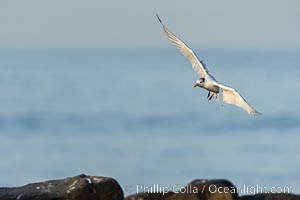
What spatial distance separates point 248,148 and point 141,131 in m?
6.54

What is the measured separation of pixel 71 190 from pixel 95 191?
276 millimetres

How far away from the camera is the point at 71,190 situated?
14102 millimetres

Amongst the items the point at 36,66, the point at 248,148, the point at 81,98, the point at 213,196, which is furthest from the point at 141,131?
the point at 36,66

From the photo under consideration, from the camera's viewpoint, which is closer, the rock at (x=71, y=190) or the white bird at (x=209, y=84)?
the rock at (x=71, y=190)

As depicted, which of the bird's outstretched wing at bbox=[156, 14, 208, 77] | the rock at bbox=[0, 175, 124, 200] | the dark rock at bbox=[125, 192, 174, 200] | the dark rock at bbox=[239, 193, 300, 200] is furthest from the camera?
the bird's outstretched wing at bbox=[156, 14, 208, 77]

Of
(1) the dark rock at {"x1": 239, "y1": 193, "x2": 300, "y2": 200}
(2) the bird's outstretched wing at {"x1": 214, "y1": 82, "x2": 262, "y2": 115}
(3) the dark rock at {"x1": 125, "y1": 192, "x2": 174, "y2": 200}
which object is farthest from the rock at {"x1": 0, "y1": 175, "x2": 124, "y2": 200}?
(2) the bird's outstretched wing at {"x1": 214, "y1": 82, "x2": 262, "y2": 115}

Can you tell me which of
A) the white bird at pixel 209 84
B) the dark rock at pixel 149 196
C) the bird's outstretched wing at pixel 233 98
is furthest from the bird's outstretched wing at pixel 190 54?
the dark rock at pixel 149 196

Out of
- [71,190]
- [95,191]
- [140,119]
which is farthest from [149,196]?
[140,119]

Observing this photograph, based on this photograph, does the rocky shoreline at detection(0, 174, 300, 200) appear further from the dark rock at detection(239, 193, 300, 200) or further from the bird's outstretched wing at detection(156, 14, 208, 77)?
the bird's outstretched wing at detection(156, 14, 208, 77)

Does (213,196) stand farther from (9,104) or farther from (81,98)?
(81,98)

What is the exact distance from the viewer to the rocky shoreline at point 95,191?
14.1m

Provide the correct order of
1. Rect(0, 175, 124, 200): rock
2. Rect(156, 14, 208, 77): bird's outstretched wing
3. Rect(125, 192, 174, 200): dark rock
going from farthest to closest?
Rect(156, 14, 208, 77): bird's outstretched wing
Rect(125, 192, 174, 200): dark rock
Rect(0, 175, 124, 200): rock

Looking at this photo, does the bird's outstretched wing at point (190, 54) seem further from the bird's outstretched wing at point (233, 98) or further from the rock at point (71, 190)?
the rock at point (71, 190)

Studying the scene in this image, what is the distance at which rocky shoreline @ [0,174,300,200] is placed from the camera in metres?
14.1
